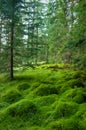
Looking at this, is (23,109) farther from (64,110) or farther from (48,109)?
(64,110)

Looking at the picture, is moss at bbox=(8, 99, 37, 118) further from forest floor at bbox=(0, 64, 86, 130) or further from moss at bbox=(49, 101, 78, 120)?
moss at bbox=(49, 101, 78, 120)

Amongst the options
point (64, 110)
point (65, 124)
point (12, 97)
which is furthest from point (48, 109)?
point (12, 97)

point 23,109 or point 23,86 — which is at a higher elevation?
point 23,109

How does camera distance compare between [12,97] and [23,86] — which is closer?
[12,97]

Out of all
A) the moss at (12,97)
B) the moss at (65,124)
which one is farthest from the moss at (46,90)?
the moss at (65,124)

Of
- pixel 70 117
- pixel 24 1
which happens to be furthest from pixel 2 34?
pixel 70 117

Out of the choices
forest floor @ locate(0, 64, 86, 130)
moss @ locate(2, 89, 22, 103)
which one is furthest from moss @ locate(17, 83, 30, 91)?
moss @ locate(2, 89, 22, 103)

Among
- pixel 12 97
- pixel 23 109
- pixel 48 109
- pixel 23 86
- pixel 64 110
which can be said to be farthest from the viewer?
pixel 23 86

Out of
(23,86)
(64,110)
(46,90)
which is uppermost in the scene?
(64,110)

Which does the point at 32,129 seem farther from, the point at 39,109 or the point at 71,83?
Answer: the point at 71,83

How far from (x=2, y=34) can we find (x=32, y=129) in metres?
12.1

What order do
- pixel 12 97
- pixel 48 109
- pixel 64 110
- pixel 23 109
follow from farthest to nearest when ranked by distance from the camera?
pixel 12 97 < pixel 48 109 < pixel 23 109 < pixel 64 110

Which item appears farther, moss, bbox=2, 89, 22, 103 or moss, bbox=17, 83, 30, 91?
moss, bbox=17, 83, 30, 91

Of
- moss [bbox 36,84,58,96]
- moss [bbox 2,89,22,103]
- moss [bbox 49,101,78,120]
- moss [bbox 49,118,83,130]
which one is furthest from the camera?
moss [bbox 36,84,58,96]
